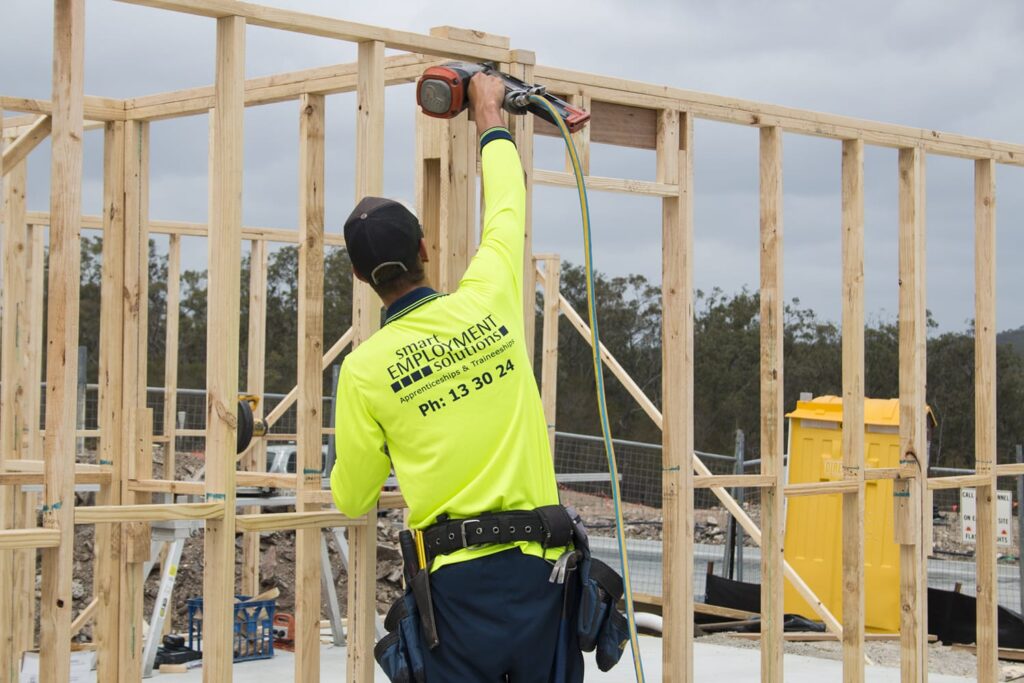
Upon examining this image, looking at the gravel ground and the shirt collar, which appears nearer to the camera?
the shirt collar

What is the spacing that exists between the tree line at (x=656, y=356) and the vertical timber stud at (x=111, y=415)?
1966cm

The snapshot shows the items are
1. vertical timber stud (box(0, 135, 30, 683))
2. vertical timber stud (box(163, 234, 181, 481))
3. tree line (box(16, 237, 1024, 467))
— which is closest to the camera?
vertical timber stud (box(0, 135, 30, 683))

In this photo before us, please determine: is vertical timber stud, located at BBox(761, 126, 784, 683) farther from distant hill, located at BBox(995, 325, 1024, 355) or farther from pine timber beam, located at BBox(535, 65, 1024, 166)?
distant hill, located at BBox(995, 325, 1024, 355)

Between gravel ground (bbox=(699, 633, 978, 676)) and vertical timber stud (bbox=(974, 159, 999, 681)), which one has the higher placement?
vertical timber stud (bbox=(974, 159, 999, 681))

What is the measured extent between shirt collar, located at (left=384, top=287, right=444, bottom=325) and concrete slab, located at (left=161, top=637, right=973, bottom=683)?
14.5 feet

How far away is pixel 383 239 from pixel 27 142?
10.8ft

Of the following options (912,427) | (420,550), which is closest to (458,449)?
(420,550)

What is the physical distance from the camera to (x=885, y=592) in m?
10.0

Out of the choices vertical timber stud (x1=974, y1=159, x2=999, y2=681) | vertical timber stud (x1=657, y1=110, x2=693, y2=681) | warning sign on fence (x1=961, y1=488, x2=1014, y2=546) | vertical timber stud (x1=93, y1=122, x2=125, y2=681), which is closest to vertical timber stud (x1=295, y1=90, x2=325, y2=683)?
vertical timber stud (x1=657, y1=110, x2=693, y2=681)

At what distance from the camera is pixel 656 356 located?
3006cm

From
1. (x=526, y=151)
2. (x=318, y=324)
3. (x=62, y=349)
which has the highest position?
(x=526, y=151)

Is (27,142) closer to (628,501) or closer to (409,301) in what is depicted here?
(409,301)

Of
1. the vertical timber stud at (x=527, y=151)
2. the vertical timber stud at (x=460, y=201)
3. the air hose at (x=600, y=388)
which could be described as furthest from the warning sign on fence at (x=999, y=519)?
the air hose at (x=600, y=388)

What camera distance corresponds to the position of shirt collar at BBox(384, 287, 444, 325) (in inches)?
140
